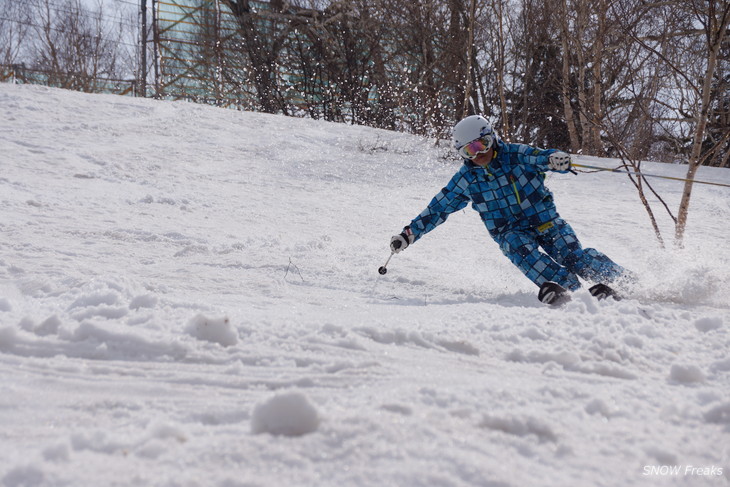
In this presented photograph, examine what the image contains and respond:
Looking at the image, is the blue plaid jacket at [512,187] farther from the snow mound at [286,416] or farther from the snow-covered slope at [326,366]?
the snow mound at [286,416]

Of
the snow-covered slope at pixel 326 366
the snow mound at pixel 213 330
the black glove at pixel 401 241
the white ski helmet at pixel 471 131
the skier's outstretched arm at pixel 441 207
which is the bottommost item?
the snow-covered slope at pixel 326 366

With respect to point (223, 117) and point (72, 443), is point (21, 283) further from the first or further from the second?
point (223, 117)

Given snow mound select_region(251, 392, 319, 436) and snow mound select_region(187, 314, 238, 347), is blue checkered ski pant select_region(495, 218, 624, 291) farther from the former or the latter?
snow mound select_region(251, 392, 319, 436)

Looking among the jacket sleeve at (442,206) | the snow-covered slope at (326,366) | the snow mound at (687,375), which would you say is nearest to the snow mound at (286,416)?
the snow-covered slope at (326,366)

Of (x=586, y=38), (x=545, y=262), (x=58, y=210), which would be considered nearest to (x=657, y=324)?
(x=545, y=262)

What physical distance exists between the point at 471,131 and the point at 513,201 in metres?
0.56

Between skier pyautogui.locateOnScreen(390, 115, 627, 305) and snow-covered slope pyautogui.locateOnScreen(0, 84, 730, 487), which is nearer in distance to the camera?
snow-covered slope pyautogui.locateOnScreen(0, 84, 730, 487)

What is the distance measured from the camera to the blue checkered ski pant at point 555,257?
3.73 meters

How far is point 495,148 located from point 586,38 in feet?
37.9

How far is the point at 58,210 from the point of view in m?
5.29

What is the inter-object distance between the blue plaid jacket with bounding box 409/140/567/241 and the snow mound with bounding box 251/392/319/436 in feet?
8.93

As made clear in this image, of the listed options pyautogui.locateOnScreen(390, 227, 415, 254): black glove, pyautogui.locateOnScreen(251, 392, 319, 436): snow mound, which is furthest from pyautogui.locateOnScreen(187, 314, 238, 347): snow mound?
pyautogui.locateOnScreen(390, 227, 415, 254): black glove

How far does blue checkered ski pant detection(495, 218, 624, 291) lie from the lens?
373cm

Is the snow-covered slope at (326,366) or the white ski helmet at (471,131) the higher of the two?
the white ski helmet at (471,131)
